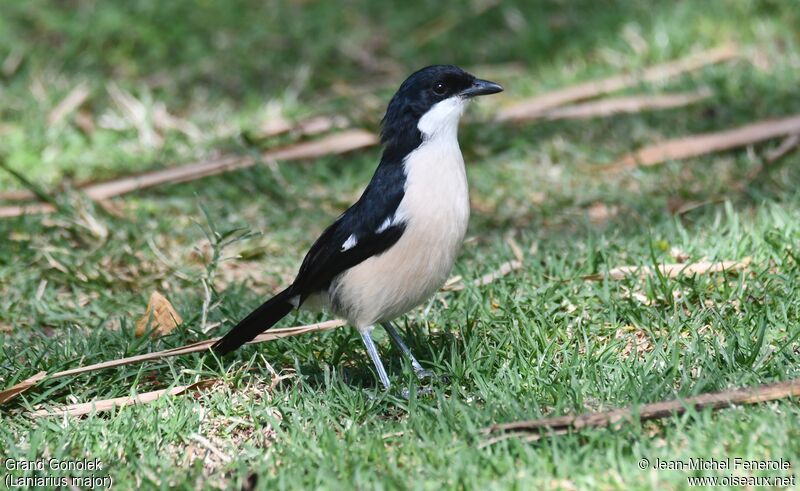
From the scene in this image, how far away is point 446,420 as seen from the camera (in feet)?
13.1

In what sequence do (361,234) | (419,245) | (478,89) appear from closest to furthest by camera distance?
(419,245), (361,234), (478,89)

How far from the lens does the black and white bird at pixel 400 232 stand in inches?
175

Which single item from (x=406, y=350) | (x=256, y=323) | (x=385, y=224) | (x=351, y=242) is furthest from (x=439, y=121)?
(x=256, y=323)

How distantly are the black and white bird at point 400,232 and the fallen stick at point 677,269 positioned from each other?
109cm

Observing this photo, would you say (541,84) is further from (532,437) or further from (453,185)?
(532,437)

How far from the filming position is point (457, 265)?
5781mm

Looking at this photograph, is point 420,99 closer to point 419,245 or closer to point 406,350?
point 419,245

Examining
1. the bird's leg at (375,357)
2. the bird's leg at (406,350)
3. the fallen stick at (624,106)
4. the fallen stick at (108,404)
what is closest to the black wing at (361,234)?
the bird's leg at (375,357)

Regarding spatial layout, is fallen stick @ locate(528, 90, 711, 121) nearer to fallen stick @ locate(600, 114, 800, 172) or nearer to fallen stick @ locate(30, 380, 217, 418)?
fallen stick @ locate(600, 114, 800, 172)

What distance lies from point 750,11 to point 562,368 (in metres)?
5.79

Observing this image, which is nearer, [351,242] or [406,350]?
[351,242]

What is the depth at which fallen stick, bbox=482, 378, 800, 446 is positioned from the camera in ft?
12.3

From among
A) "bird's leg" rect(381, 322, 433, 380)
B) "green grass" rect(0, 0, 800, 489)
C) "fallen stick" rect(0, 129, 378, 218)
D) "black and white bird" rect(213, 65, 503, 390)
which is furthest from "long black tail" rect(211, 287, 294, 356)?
"fallen stick" rect(0, 129, 378, 218)

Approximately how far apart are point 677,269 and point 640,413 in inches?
62.0
